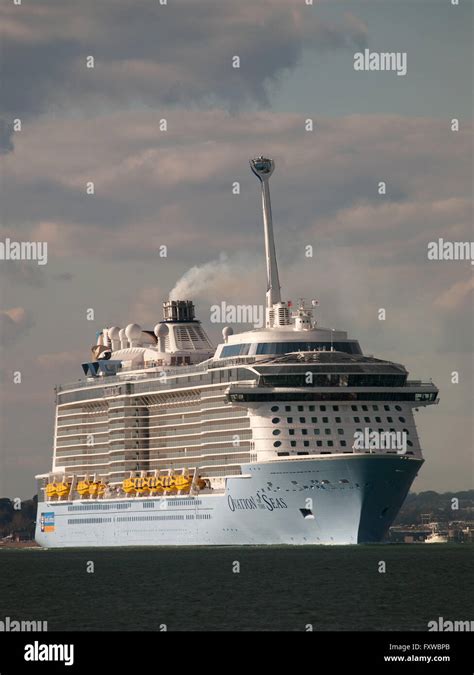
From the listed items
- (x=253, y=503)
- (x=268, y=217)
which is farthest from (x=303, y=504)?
(x=268, y=217)

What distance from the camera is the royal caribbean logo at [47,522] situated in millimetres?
142250

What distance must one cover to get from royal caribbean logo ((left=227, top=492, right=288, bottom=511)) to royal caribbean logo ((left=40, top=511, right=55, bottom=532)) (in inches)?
1212

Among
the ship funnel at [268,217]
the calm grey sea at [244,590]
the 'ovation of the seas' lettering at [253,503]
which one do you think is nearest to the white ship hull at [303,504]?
the 'ovation of the seas' lettering at [253,503]

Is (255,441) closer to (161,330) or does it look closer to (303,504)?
(303,504)

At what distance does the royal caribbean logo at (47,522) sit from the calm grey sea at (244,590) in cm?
2172

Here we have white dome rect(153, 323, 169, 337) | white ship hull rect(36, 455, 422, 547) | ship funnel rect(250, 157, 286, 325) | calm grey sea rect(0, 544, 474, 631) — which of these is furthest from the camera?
white dome rect(153, 323, 169, 337)

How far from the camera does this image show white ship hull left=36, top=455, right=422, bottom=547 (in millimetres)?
108875

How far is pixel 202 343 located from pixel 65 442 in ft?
50.1

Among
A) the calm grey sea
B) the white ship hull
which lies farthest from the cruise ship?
the calm grey sea

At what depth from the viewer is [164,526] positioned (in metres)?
124

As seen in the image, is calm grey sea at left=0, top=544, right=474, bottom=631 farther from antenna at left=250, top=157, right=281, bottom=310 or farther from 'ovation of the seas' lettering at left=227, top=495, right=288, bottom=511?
→ antenna at left=250, top=157, right=281, bottom=310

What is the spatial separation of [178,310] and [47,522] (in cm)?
1988

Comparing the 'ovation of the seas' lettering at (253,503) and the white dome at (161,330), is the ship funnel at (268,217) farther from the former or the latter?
the 'ovation of the seas' lettering at (253,503)
